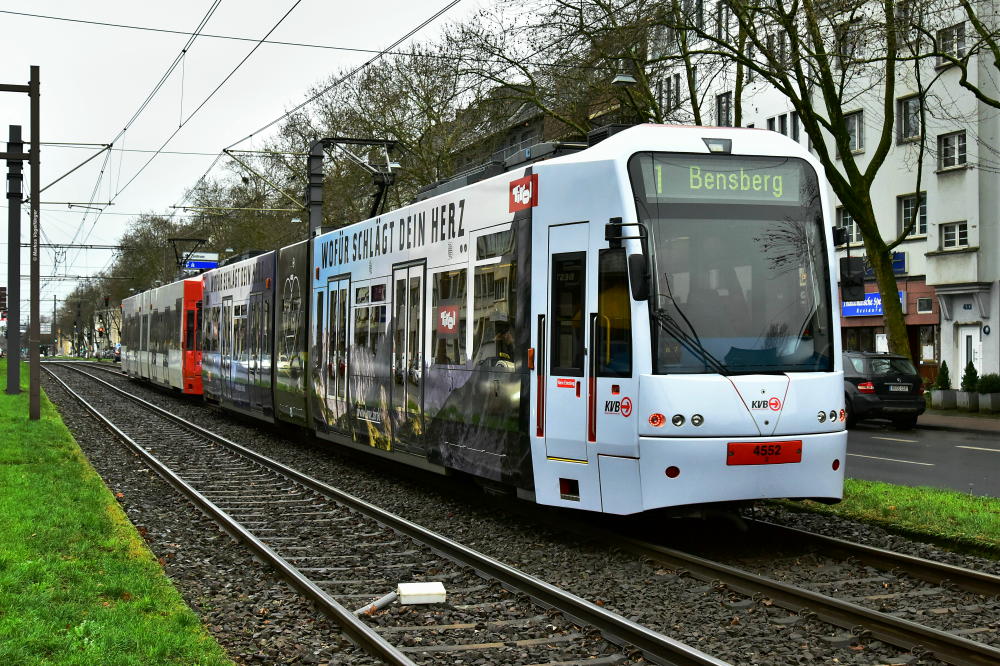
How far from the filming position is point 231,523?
424 inches

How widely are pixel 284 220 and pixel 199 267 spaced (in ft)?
21.5

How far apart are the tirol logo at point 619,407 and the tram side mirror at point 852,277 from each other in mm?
1933

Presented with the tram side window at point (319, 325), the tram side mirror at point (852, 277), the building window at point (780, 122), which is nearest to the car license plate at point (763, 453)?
the tram side mirror at point (852, 277)

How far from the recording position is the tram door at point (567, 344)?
9.40 metres

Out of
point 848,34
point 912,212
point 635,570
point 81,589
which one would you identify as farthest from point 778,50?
point 81,589

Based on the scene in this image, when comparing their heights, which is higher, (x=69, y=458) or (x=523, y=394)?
(x=523, y=394)

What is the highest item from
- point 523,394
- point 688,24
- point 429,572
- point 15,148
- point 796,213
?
point 688,24

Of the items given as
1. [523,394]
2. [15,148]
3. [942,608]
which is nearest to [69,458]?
[523,394]

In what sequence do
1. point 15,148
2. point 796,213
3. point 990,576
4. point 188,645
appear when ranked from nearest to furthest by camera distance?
1. point 188,645
2. point 990,576
3. point 796,213
4. point 15,148

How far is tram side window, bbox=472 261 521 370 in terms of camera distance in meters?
10.4

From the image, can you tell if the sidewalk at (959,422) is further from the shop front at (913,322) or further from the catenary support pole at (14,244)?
the catenary support pole at (14,244)

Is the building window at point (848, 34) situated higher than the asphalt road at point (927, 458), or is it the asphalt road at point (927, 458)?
the building window at point (848, 34)

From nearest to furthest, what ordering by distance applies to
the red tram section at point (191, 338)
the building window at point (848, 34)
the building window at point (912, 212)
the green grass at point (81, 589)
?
the green grass at point (81, 589) < the building window at point (848, 34) < the red tram section at point (191, 338) < the building window at point (912, 212)

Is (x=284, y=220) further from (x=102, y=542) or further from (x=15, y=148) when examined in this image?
(x=102, y=542)
